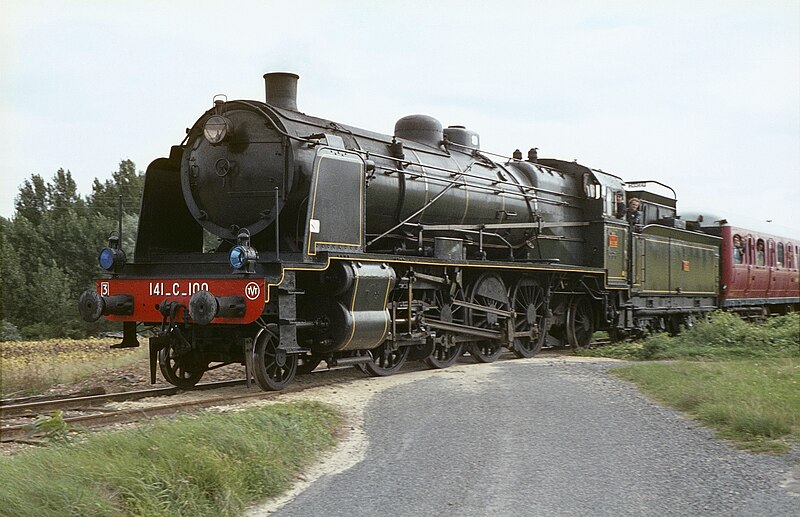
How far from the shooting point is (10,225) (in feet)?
130

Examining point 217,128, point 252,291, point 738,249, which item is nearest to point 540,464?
point 252,291

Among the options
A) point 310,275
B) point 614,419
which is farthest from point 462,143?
point 614,419

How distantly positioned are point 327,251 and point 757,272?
1784 centimetres

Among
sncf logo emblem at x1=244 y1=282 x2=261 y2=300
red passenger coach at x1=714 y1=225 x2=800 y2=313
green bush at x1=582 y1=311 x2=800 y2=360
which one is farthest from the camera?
red passenger coach at x1=714 y1=225 x2=800 y2=313

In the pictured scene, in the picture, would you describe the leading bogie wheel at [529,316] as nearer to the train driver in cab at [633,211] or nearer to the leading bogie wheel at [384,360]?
the leading bogie wheel at [384,360]

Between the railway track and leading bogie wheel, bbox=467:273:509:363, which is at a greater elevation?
leading bogie wheel, bbox=467:273:509:363

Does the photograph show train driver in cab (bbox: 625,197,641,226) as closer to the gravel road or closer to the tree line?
the gravel road

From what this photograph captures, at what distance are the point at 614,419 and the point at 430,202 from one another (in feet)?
16.7

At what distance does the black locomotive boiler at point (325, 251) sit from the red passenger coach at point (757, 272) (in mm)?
8462

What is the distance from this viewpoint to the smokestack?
1055cm

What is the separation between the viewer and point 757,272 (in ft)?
76.4

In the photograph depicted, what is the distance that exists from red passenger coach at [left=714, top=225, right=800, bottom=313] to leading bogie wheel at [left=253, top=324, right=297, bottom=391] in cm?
1522

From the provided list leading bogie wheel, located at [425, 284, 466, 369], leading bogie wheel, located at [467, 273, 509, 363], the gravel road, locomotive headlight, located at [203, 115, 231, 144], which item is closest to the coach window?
leading bogie wheel, located at [467, 273, 509, 363]

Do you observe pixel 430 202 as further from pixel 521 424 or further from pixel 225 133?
pixel 521 424
